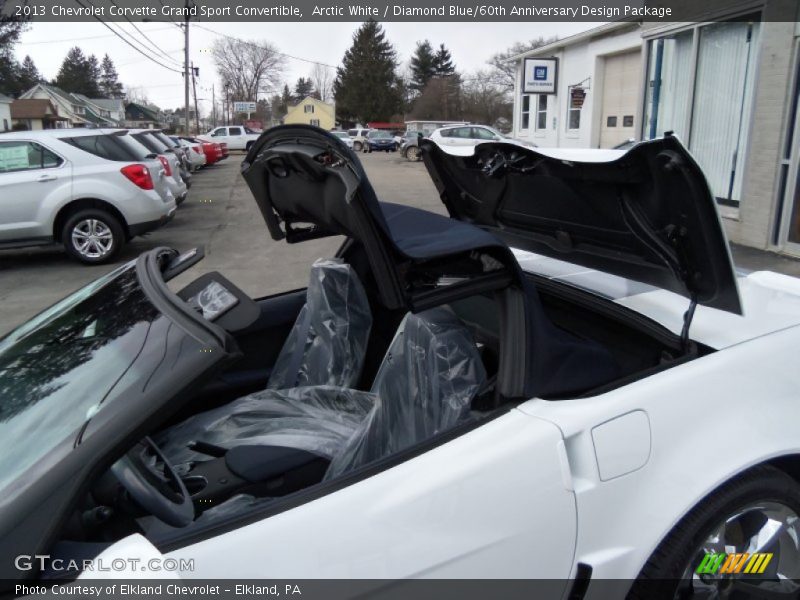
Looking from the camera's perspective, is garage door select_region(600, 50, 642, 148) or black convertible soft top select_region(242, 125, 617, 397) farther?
garage door select_region(600, 50, 642, 148)

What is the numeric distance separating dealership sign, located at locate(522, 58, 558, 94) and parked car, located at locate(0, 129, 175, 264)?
17530mm

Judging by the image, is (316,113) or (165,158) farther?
(316,113)

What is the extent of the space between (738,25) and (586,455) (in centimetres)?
932

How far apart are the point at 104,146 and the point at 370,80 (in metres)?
63.7

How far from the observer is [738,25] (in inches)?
346

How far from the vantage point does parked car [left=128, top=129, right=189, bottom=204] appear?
10.2 metres

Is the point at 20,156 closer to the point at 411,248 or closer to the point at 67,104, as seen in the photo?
the point at 411,248

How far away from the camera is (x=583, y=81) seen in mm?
21969

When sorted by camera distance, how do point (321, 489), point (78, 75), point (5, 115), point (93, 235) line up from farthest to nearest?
point (78, 75) → point (5, 115) → point (93, 235) → point (321, 489)

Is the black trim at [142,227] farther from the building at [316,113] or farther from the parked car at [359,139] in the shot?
the building at [316,113]

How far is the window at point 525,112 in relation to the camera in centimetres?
2722

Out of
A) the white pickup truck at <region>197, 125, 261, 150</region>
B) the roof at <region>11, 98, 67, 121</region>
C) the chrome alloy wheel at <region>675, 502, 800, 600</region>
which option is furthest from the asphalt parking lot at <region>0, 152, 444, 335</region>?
the roof at <region>11, 98, 67, 121</region>

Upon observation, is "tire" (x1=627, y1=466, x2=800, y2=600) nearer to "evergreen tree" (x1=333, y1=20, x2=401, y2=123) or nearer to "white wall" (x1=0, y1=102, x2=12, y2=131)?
"white wall" (x1=0, y1=102, x2=12, y2=131)

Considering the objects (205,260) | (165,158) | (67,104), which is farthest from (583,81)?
(67,104)
